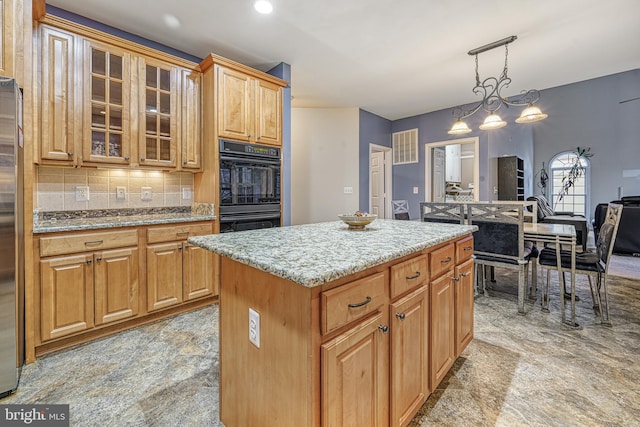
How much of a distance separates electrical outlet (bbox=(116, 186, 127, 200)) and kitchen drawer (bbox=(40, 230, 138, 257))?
67cm

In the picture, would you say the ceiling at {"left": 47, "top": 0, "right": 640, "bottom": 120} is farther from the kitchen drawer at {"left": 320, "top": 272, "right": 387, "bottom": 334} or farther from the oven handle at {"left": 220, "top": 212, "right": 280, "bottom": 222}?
the kitchen drawer at {"left": 320, "top": 272, "right": 387, "bottom": 334}

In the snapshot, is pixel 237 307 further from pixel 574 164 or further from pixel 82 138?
pixel 574 164

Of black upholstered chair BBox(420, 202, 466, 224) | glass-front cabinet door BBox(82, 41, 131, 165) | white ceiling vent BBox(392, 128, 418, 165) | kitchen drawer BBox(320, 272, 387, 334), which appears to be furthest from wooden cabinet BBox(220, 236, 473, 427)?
white ceiling vent BBox(392, 128, 418, 165)

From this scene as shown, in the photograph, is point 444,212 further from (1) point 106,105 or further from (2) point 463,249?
(1) point 106,105

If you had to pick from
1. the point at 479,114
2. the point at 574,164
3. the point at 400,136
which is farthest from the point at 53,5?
the point at 574,164

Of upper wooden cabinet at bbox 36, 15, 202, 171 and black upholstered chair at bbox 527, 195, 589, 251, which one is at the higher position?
upper wooden cabinet at bbox 36, 15, 202, 171

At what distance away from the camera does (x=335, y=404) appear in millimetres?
906

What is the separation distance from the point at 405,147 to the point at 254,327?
5.71 m

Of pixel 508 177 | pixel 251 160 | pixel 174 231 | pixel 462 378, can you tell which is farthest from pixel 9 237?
pixel 508 177

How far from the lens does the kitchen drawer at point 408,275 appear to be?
116cm

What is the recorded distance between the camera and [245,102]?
2953 millimetres

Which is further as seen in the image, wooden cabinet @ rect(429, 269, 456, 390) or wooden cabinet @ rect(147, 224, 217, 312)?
wooden cabinet @ rect(147, 224, 217, 312)

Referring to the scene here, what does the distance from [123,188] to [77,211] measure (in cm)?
40

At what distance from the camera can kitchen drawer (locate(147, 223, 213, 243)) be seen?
2385 mm
